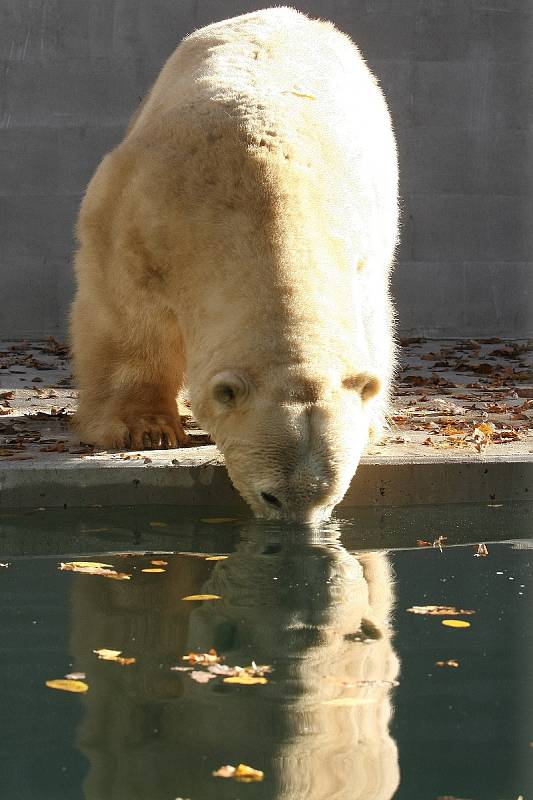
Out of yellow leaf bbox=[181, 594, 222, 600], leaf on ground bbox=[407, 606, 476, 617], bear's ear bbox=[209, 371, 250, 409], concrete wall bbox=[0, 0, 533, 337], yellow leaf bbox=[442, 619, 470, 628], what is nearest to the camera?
yellow leaf bbox=[442, 619, 470, 628]

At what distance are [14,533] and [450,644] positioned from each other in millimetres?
2110

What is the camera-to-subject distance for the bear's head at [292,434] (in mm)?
5281

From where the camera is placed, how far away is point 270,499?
5.43m

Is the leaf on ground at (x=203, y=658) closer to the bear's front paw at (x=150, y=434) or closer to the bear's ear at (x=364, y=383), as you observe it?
the bear's ear at (x=364, y=383)

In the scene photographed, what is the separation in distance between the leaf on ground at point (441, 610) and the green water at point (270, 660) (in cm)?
2

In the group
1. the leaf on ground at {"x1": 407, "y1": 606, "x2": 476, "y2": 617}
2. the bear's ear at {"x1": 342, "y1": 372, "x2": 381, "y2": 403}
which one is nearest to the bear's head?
the bear's ear at {"x1": 342, "y1": 372, "x2": 381, "y2": 403}

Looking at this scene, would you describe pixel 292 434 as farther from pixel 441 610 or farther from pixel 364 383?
pixel 441 610

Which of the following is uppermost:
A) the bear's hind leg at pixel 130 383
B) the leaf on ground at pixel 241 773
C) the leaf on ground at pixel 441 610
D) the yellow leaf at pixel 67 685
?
the bear's hind leg at pixel 130 383

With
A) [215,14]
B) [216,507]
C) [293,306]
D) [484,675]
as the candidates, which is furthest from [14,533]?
[215,14]

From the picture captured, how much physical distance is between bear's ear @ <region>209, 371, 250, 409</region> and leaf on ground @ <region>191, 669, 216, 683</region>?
6.44 feet

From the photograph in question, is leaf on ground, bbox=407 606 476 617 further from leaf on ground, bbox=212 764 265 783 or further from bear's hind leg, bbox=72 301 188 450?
bear's hind leg, bbox=72 301 188 450

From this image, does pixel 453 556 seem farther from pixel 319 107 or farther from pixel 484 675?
pixel 319 107

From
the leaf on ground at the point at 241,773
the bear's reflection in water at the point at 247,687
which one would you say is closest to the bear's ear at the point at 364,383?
the bear's reflection in water at the point at 247,687

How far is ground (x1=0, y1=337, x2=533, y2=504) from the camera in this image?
20.6ft
